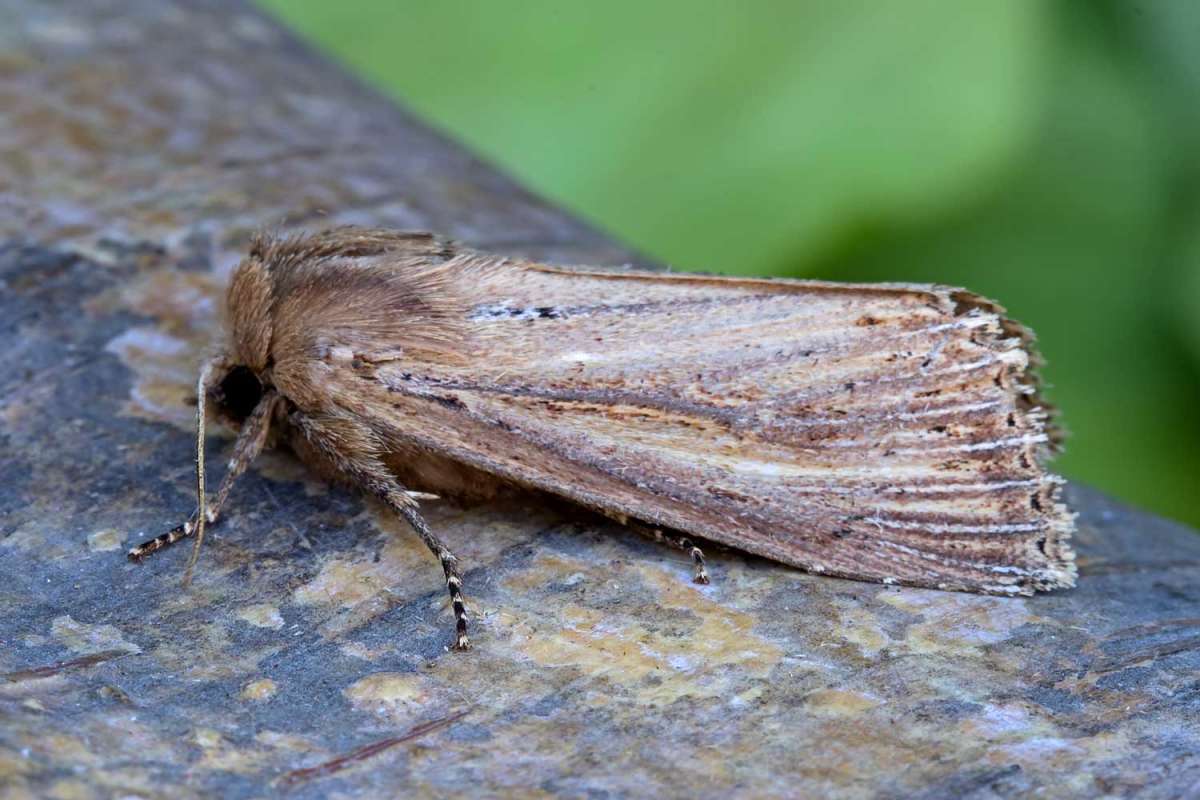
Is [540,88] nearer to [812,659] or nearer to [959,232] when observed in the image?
[959,232]

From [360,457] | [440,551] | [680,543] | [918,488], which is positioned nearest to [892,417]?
[918,488]

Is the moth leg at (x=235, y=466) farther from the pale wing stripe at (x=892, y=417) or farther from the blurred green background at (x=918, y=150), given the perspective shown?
the blurred green background at (x=918, y=150)

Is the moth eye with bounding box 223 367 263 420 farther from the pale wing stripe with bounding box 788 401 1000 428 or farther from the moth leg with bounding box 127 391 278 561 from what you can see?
the pale wing stripe with bounding box 788 401 1000 428

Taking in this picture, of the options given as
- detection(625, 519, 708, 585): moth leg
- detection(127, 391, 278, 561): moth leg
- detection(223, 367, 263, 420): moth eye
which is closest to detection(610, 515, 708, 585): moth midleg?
detection(625, 519, 708, 585): moth leg

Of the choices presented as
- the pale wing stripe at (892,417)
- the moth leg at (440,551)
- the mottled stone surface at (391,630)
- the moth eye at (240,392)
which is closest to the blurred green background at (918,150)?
the mottled stone surface at (391,630)

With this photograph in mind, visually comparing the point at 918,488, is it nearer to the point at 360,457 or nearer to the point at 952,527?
the point at 952,527

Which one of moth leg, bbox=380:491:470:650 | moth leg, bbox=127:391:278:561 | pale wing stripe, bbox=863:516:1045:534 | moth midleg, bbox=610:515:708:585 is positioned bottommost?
moth leg, bbox=127:391:278:561
